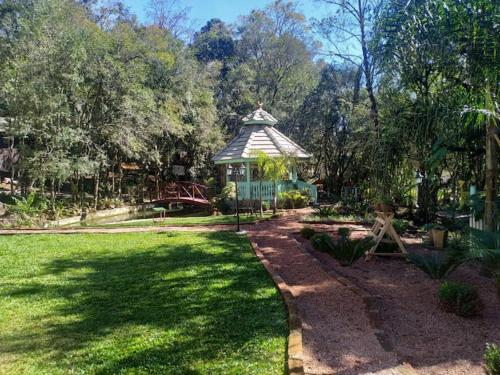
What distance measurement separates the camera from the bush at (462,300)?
4.46 metres

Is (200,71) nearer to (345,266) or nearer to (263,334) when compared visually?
(345,266)

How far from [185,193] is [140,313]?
17.7 meters

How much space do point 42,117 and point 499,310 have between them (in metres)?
15.7

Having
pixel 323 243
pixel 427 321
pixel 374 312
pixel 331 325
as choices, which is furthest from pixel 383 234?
pixel 331 325

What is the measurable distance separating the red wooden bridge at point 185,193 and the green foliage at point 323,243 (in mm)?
12951

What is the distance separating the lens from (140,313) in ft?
15.8

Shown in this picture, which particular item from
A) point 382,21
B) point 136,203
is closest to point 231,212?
point 136,203

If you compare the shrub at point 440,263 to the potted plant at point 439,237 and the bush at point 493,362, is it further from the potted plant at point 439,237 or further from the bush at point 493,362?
the bush at point 493,362

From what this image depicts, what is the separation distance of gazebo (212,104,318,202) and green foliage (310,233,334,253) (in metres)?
9.85

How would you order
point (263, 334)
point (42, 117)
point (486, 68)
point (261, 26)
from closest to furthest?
point (263, 334) → point (486, 68) → point (42, 117) → point (261, 26)

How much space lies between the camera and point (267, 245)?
29.9 feet

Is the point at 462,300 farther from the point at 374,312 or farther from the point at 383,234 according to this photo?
the point at 383,234

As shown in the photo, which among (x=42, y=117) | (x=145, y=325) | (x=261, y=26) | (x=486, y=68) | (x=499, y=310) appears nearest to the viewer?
(x=145, y=325)

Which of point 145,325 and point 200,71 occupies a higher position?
point 200,71
